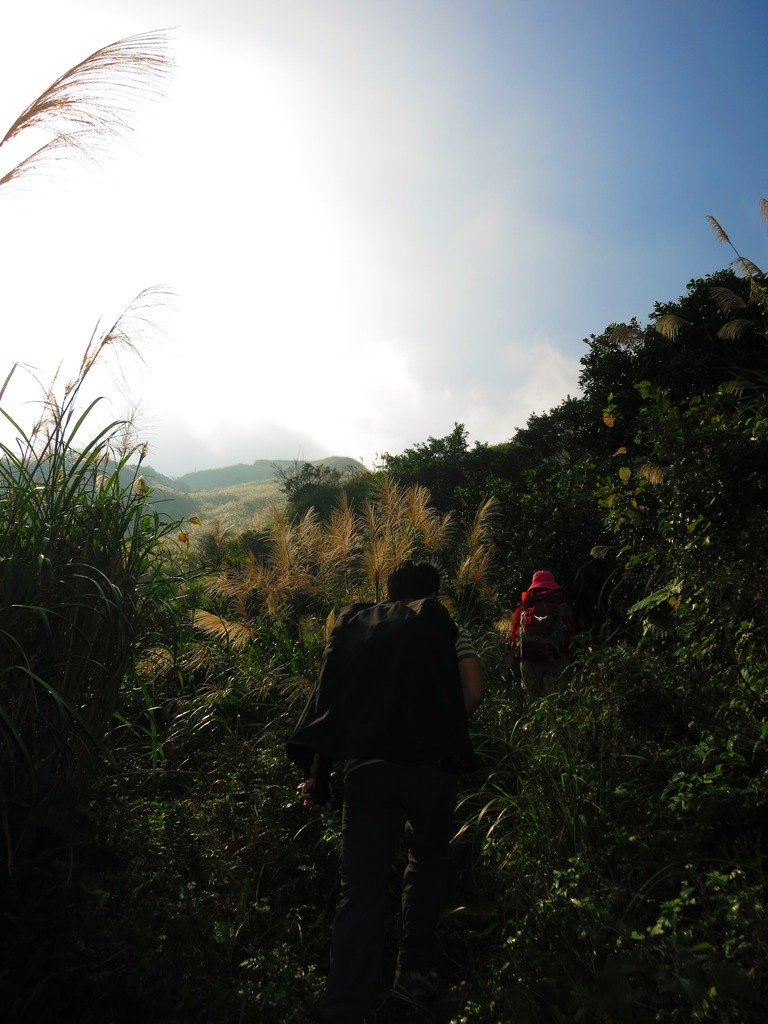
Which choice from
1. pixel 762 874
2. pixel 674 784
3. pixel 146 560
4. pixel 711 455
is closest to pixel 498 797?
pixel 674 784

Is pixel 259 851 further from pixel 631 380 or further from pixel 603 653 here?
pixel 631 380

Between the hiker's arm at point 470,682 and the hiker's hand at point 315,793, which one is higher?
the hiker's arm at point 470,682

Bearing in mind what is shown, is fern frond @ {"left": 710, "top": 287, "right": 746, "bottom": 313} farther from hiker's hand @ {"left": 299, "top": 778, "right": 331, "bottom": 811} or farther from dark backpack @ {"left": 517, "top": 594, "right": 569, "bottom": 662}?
hiker's hand @ {"left": 299, "top": 778, "right": 331, "bottom": 811}

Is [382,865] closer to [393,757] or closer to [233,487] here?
[393,757]

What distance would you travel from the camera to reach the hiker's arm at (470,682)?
11.2ft

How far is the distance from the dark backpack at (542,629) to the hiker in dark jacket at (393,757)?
3.15 metres

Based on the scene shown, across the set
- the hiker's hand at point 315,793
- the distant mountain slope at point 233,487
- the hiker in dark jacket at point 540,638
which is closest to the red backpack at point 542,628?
the hiker in dark jacket at point 540,638

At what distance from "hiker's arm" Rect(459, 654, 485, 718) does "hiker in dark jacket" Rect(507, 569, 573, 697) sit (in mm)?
2627

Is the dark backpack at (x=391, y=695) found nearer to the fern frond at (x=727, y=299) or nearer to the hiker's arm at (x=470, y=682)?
the hiker's arm at (x=470, y=682)

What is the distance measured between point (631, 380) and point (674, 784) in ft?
26.9

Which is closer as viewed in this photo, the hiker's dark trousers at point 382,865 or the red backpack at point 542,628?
the hiker's dark trousers at point 382,865

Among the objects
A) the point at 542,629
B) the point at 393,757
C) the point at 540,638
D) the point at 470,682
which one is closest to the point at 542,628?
the point at 542,629

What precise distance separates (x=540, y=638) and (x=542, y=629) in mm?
116

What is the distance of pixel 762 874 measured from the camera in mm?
2613
